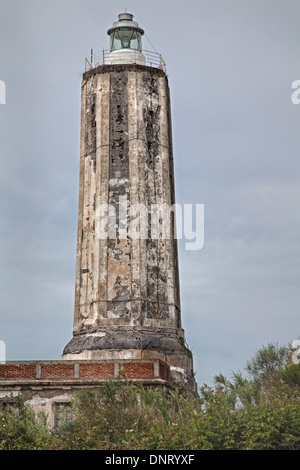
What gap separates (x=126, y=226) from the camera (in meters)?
26.5

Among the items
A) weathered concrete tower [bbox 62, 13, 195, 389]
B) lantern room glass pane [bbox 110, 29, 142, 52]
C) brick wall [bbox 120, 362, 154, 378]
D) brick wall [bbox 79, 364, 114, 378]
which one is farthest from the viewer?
lantern room glass pane [bbox 110, 29, 142, 52]

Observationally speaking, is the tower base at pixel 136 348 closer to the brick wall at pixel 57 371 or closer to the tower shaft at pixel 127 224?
the tower shaft at pixel 127 224

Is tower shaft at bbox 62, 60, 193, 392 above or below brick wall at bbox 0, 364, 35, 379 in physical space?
above

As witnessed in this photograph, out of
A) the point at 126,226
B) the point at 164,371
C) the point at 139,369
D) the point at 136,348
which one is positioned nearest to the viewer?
the point at 139,369

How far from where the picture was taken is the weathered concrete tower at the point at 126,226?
25.7 meters

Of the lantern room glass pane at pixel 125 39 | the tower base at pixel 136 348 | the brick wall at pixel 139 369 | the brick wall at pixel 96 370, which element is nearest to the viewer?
the brick wall at pixel 139 369

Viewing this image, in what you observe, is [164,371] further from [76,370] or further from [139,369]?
[76,370]

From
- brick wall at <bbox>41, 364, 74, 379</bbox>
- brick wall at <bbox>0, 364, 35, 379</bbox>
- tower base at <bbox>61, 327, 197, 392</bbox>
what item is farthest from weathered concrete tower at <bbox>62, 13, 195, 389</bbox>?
brick wall at <bbox>0, 364, 35, 379</bbox>

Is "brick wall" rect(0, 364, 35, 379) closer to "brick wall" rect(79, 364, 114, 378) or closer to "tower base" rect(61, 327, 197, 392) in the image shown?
"brick wall" rect(79, 364, 114, 378)

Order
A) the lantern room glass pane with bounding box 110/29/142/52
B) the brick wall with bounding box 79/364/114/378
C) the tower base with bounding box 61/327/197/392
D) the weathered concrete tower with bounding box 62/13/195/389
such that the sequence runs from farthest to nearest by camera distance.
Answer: the lantern room glass pane with bounding box 110/29/142/52 < the weathered concrete tower with bounding box 62/13/195/389 < the tower base with bounding box 61/327/197/392 < the brick wall with bounding box 79/364/114/378

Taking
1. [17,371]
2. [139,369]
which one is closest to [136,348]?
[139,369]

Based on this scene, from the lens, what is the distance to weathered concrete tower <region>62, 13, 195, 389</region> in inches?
1010

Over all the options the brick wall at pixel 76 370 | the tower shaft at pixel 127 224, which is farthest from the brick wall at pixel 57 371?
the tower shaft at pixel 127 224

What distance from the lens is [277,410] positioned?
1659 cm
